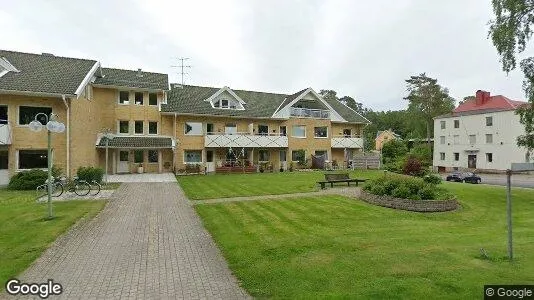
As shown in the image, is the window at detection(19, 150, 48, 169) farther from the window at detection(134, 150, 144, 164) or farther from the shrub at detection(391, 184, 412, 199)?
the shrub at detection(391, 184, 412, 199)

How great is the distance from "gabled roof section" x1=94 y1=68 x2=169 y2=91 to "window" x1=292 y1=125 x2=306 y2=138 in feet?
51.1

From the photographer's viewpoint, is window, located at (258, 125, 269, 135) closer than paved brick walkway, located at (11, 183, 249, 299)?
No

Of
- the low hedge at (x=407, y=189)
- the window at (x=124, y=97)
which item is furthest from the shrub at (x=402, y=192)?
the window at (x=124, y=97)

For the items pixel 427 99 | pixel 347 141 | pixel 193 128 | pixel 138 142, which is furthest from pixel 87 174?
pixel 427 99

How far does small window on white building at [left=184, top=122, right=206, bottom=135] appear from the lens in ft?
113

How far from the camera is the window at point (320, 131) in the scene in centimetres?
4162

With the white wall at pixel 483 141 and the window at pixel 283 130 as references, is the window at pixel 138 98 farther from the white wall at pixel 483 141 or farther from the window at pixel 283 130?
the white wall at pixel 483 141

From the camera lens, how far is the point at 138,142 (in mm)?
30781

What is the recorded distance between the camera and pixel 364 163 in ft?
134

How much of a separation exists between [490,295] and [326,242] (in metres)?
4.29

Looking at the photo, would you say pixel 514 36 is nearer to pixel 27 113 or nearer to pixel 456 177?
pixel 456 177

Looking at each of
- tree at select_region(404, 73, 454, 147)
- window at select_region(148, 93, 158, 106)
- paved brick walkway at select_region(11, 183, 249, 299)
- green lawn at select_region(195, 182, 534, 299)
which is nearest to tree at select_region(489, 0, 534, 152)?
green lawn at select_region(195, 182, 534, 299)

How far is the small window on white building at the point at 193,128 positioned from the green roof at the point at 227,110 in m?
1.41

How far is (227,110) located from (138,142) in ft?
33.2
